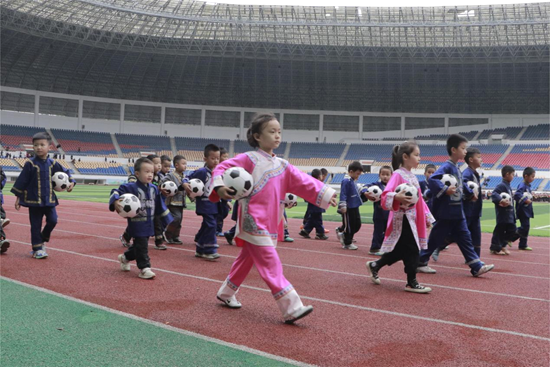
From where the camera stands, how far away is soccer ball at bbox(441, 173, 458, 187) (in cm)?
620

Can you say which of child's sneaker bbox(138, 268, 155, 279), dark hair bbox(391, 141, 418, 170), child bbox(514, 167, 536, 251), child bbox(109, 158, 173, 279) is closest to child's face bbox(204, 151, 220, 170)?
child bbox(109, 158, 173, 279)

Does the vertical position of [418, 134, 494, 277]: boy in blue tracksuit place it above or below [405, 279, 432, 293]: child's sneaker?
above

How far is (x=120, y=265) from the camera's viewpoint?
625 centimetres

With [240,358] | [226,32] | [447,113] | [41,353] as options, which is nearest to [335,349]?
Answer: [240,358]

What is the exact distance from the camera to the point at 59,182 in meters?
6.33

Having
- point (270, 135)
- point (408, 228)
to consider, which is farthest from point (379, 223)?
point (270, 135)

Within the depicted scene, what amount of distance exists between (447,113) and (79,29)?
39.6 metres

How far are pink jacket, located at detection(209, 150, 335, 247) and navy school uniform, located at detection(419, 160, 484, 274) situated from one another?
2.89 m

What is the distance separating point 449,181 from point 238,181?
3.61 metres

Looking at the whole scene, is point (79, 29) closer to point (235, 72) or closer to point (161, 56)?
point (161, 56)

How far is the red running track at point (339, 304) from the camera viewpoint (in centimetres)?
335

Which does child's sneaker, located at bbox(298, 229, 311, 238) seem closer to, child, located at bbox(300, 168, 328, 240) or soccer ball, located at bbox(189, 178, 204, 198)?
child, located at bbox(300, 168, 328, 240)

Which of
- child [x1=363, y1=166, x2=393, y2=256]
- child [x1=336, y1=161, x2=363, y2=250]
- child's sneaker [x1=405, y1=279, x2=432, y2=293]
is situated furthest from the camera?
child [x1=336, y1=161, x2=363, y2=250]

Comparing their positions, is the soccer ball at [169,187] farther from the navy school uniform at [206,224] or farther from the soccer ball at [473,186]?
the soccer ball at [473,186]
